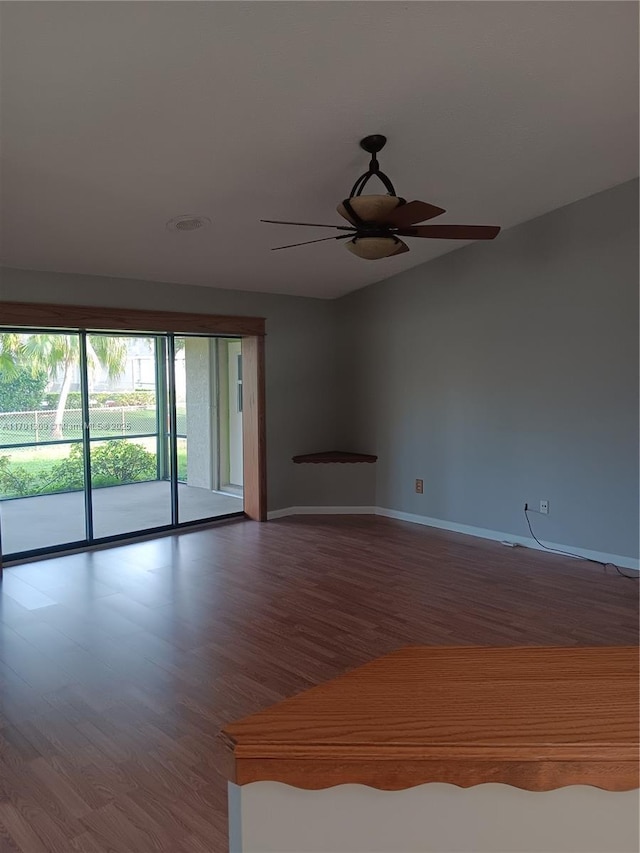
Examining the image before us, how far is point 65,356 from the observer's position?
533 centimetres

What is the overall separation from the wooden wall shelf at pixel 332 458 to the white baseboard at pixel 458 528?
0.53 metres

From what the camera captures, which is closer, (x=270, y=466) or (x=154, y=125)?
(x=154, y=125)

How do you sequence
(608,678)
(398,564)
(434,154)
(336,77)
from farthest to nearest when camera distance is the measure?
(398,564), (434,154), (336,77), (608,678)

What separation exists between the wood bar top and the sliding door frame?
4677 mm

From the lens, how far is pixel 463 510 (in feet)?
19.6

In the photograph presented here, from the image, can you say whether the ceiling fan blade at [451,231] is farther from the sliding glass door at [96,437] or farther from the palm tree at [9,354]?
the palm tree at [9,354]

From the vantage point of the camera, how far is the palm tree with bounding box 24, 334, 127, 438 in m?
5.19

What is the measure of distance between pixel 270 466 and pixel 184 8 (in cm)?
465

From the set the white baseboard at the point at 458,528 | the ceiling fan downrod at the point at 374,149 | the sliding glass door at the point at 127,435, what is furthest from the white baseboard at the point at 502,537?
the ceiling fan downrod at the point at 374,149

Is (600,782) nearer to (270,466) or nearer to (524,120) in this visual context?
(524,120)

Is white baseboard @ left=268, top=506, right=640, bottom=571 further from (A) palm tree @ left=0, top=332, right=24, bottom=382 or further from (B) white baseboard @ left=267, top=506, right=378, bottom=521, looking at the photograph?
(A) palm tree @ left=0, top=332, right=24, bottom=382

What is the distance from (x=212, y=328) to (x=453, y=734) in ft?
18.0

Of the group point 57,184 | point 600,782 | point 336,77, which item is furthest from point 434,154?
point 600,782

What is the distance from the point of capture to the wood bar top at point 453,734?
0.75 metres
